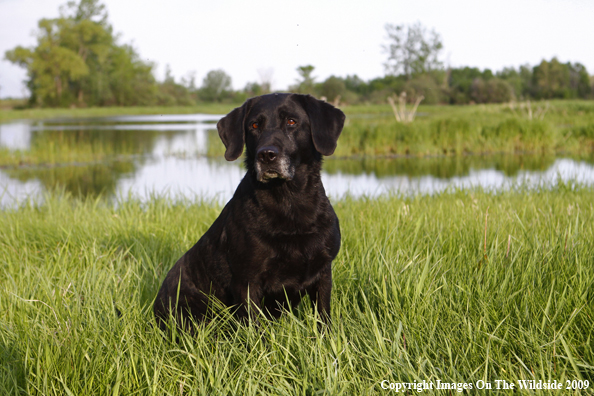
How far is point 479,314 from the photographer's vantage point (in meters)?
2.49

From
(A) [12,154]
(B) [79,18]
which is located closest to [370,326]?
(A) [12,154]

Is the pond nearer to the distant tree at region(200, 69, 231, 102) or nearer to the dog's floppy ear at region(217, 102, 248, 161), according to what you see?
the dog's floppy ear at region(217, 102, 248, 161)

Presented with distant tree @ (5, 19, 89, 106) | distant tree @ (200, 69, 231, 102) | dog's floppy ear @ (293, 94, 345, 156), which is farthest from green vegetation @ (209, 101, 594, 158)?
distant tree @ (200, 69, 231, 102)

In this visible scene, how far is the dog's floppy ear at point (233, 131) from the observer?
2.93m

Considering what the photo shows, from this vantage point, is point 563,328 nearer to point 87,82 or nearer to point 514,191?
point 514,191

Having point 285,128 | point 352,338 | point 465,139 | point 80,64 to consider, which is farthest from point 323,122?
point 80,64

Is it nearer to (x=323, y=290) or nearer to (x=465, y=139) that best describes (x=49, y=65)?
(x=465, y=139)

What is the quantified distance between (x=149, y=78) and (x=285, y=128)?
93660 mm

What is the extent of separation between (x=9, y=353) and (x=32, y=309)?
465mm

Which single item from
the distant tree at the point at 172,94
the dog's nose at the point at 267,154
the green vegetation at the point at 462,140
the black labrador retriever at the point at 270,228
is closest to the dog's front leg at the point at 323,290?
the black labrador retriever at the point at 270,228

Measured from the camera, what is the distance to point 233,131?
117 inches

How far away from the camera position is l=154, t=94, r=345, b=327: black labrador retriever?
8.42ft

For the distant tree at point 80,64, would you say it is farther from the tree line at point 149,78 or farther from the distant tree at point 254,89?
the distant tree at point 254,89

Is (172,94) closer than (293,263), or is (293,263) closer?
(293,263)
